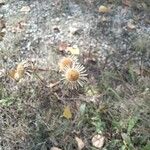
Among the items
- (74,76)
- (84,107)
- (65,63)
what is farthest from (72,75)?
(84,107)

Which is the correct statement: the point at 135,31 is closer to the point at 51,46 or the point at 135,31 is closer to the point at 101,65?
the point at 101,65

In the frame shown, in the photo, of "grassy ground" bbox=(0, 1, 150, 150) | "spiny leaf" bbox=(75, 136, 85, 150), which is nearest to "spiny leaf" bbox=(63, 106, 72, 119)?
"grassy ground" bbox=(0, 1, 150, 150)

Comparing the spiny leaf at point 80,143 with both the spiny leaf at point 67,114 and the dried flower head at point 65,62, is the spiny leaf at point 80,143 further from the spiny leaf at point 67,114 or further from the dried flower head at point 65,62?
the dried flower head at point 65,62

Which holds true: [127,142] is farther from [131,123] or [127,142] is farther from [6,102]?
[6,102]

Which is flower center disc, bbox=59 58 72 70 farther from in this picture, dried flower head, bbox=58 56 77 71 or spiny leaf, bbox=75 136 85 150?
spiny leaf, bbox=75 136 85 150

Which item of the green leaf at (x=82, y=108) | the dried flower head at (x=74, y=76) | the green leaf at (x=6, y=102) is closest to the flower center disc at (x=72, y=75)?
the dried flower head at (x=74, y=76)

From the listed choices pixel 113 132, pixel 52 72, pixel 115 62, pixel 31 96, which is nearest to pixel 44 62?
pixel 52 72
